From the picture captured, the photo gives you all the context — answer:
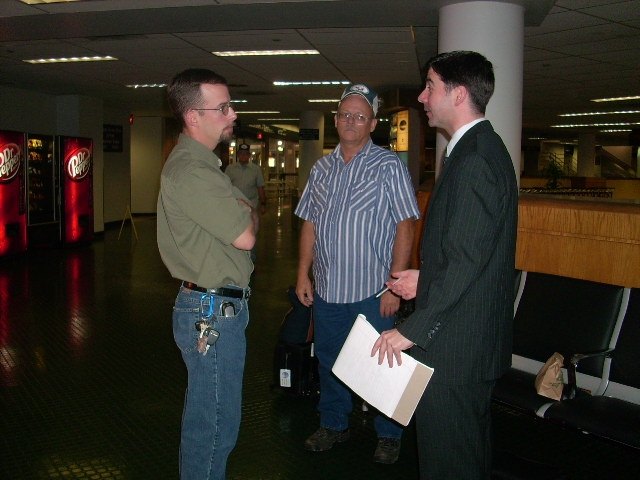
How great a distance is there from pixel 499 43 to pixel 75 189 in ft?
27.7

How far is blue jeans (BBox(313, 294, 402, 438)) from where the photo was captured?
2818 millimetres

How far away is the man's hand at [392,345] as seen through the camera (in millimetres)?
1687

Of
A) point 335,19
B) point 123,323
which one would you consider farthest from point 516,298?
point 123,323

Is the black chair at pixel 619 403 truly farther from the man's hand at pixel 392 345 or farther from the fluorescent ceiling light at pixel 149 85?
the fluorescent ceiling light at pixel 149 85

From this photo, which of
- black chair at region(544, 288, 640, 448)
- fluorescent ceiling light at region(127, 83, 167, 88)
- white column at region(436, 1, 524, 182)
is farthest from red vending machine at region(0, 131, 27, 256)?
black chair at region(544, 288, 640, 448)

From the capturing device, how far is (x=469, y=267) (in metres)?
1.61

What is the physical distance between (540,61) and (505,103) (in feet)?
13.2

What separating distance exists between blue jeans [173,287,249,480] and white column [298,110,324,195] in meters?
14.2

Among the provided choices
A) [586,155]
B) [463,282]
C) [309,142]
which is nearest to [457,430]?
[463,282]

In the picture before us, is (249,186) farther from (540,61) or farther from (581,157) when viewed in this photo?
(581,157)

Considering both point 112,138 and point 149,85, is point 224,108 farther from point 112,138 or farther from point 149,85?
point 112,138

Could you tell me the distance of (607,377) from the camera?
2793mm

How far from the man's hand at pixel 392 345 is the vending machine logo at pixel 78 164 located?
9.84 metres

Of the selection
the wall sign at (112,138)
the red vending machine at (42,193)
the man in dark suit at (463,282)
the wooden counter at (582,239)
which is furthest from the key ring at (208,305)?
the wall sign at (112,138)
